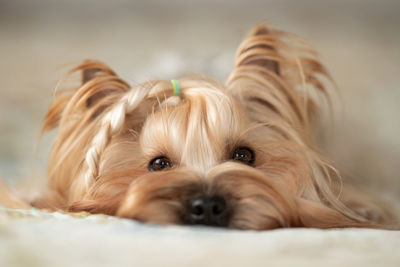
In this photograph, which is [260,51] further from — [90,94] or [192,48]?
[192,48]

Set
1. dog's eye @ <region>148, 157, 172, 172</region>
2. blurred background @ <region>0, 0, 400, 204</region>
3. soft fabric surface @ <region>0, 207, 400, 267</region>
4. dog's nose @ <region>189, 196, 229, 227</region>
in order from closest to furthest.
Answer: soft fabric surface @ <region>0, 207, 400, 267</region>, dog's nose @ <region>189, 196, 229, 227</region>, dog's eye @ <region>148, 157, 172, 172</region>, blurred background @ <region>0, 0, 400, 204</region>

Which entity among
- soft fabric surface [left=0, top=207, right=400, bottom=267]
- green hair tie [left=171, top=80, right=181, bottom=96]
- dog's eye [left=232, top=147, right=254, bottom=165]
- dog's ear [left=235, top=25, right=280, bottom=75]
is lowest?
dog's eye [left=232, top=147, right=254, bottom=165]

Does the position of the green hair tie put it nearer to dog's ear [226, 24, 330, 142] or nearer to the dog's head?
the dog's head

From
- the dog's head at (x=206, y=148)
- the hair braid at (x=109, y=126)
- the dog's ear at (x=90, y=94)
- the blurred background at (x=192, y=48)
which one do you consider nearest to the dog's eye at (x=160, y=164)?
the dog's head at (x=206, y=148)

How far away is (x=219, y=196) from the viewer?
1.00 meters

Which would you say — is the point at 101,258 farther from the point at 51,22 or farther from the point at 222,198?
the point at 51,22

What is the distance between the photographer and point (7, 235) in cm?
75

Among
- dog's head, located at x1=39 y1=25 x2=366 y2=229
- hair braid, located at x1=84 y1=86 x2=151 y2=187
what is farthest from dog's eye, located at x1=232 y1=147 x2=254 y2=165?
hair braid, located at x1=84 y1=86 x2=151 y2=187

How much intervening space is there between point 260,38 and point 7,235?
103cm

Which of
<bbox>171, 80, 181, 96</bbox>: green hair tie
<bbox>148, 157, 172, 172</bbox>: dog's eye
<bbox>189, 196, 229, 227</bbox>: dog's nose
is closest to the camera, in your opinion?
<bbox>189, 196, 229, 227</bbox>: dog's nose

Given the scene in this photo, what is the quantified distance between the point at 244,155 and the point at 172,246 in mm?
644

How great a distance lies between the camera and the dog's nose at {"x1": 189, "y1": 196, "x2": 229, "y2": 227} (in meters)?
0.96

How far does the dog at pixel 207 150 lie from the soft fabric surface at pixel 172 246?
163 millimetres

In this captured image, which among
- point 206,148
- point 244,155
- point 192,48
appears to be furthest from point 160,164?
point 192,48
